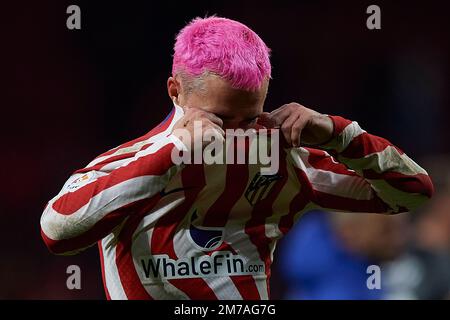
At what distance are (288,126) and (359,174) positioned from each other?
0.84 ft

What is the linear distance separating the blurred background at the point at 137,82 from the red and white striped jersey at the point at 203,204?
2537 millimetres

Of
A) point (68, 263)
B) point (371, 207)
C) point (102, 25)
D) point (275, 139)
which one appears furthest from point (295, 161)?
point (102, 25)

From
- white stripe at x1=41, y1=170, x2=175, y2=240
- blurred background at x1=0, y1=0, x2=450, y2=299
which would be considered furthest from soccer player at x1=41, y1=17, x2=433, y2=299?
blurred background at x1=0, y1=0, x2=450, y2=299

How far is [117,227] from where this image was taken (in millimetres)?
1948

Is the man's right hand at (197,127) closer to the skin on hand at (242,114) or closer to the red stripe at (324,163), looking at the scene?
the skin on hand at (242,114)

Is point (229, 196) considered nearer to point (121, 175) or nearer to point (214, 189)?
point (214, 189)

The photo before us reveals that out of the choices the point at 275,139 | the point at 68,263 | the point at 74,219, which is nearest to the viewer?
the point at 74,219

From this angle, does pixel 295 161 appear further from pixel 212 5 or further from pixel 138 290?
pixel 212 5

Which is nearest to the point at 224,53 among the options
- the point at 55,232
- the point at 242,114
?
the point at 242,114

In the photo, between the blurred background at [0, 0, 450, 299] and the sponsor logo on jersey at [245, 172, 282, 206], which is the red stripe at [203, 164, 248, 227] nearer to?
the sponsor logo on jersey at [245, 172, 282, 206]

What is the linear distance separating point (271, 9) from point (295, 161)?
3.49m

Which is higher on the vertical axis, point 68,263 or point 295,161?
point 295,161

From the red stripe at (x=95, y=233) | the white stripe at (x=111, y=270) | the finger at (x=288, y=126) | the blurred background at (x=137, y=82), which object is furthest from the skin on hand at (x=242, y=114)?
the blurred background at (x=137, y=82)

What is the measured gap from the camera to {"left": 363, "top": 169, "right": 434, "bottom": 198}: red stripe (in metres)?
2.03
